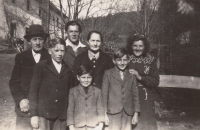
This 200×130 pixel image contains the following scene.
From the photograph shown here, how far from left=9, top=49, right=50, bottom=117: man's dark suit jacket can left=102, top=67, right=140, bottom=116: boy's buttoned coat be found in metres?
0.94

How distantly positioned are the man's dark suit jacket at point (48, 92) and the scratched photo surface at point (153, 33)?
1.11 meters

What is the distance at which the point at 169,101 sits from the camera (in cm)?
467

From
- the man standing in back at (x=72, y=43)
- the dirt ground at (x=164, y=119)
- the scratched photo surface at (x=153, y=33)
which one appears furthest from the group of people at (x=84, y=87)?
the dirt ground at (x=164, y=119)

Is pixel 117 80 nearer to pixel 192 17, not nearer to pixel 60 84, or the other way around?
pixel 60 84

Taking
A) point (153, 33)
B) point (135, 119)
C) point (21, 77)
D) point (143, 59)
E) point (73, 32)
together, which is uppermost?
point (153, 33)

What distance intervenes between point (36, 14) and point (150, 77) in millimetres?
2541

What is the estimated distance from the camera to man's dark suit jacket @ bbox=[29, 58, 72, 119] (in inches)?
84.2

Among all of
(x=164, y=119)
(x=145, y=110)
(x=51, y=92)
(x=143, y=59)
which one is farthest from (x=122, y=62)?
(x=164, y=119)

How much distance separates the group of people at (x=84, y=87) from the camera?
219cm

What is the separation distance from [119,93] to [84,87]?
0.45 m

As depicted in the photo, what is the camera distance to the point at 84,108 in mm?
2248

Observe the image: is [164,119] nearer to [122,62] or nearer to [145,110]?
[145,110]

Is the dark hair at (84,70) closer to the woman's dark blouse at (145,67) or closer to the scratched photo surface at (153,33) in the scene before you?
the woman's dark blouse at (145,67)

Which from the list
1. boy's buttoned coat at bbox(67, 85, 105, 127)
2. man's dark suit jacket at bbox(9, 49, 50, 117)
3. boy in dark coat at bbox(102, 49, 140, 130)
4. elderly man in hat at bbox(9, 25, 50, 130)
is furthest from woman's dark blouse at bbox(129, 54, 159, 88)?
man's dark suit jacket at bbox(9, 49, 50, 117)
